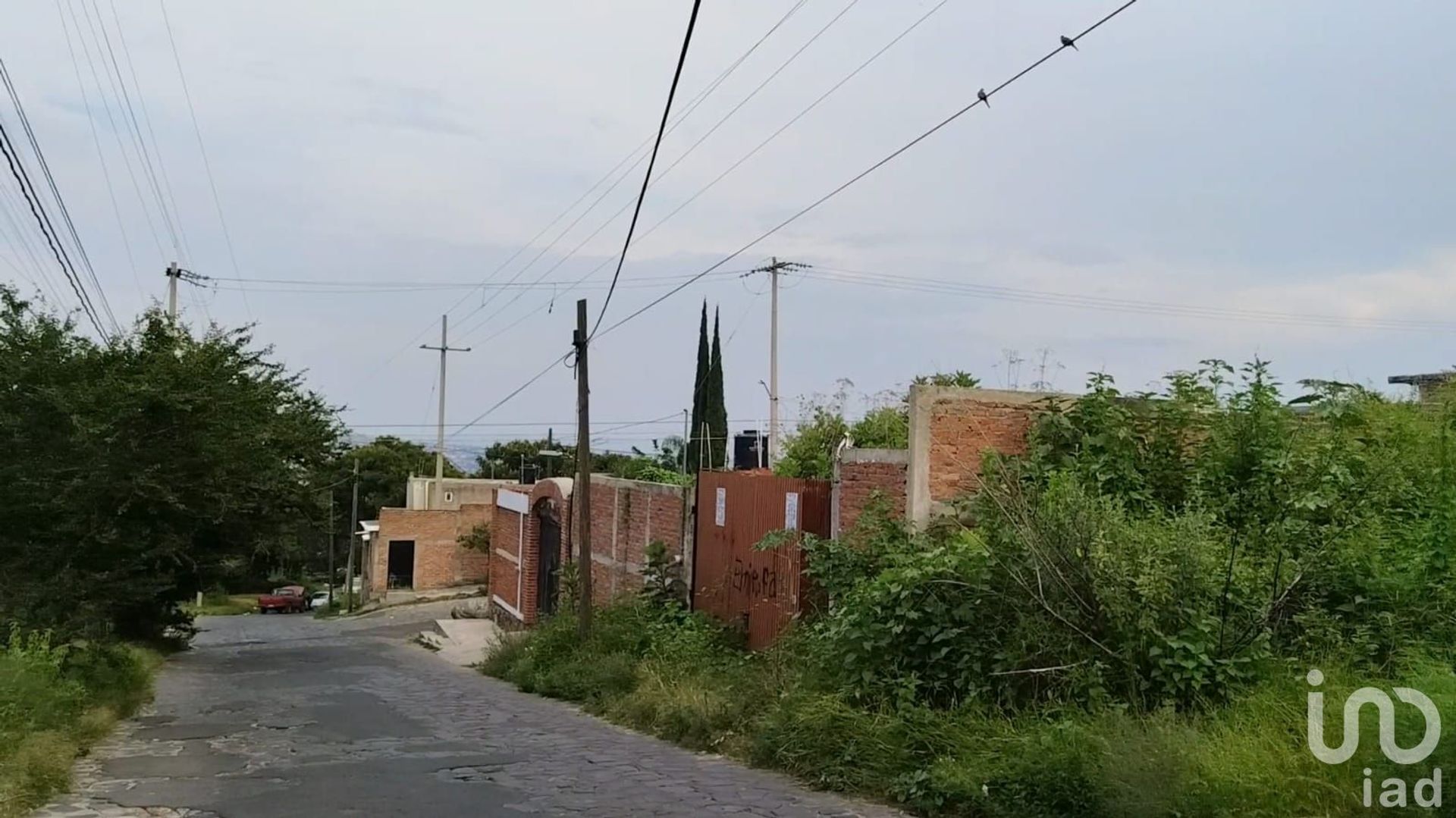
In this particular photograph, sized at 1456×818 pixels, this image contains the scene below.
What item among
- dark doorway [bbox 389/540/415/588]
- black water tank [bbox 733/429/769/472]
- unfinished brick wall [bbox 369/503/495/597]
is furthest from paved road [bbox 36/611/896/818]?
dark doorway [bbox 389/540/415/588]

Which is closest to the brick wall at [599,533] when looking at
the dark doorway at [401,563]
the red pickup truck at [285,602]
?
the dark doorway at [401,563]

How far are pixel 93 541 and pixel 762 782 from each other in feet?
57.9

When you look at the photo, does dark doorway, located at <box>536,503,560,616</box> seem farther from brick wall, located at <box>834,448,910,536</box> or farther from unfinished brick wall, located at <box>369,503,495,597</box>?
unfinished brick wall, located at <box>369,503,495,597</box>

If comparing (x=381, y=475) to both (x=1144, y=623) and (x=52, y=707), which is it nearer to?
(x=52, y=707)

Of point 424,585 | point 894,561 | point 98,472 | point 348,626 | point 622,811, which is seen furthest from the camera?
point 424,585

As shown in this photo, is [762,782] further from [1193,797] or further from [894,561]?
[1193,797]

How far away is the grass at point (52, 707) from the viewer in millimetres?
8637

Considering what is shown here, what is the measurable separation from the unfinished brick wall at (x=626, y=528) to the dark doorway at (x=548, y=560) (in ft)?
7.76

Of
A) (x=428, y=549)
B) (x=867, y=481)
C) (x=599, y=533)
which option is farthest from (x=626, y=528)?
(x=428, y=549)

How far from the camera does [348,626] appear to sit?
141ft

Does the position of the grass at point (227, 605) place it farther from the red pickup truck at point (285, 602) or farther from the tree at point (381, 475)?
the tree at point (381, 475)

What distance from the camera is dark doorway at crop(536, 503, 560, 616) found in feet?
86.3

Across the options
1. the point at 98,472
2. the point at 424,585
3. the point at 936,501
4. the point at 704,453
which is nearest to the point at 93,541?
the point at 98,472

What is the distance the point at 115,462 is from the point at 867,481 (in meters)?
15.6
